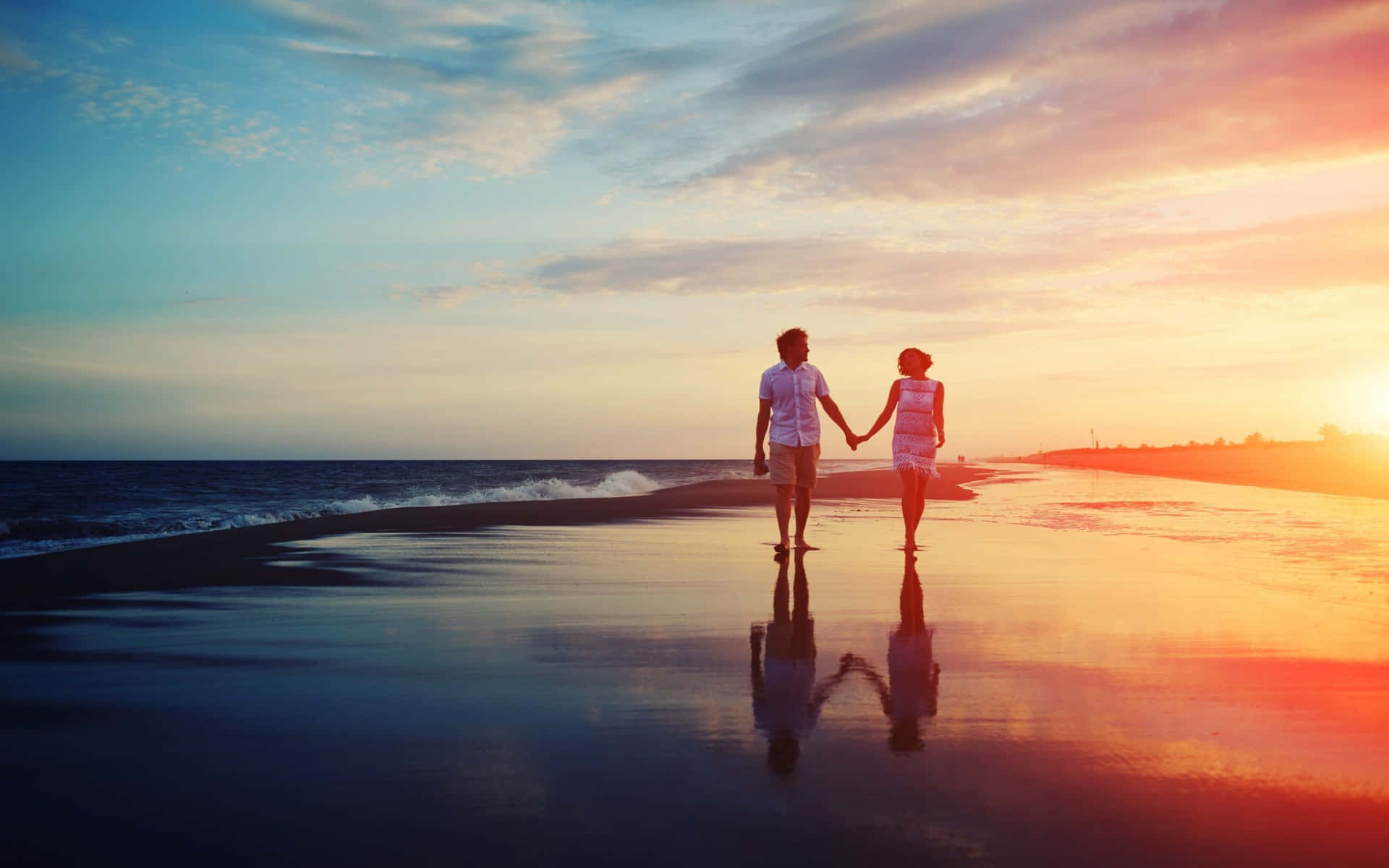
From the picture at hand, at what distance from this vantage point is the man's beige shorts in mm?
9633

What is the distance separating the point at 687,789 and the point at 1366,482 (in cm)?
2583

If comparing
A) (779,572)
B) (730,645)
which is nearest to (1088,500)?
(779,572)

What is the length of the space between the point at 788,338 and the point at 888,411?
5.04ft

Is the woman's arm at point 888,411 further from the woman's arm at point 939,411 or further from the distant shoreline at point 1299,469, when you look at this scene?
the distant shoreline at point 1299,469

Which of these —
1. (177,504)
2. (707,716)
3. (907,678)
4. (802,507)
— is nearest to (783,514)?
(802,507)

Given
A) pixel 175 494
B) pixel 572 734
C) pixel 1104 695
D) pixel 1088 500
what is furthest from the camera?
pixel 175 494

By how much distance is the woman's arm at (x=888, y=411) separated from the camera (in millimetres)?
10195

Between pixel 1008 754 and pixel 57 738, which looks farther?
pixel 57 738

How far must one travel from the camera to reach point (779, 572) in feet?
26.3

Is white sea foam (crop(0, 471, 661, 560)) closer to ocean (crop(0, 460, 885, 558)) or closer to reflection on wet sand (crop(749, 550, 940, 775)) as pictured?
ocean (crop(0, 460, 885, 558))

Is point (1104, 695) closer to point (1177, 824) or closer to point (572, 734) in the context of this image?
point (1177, 824)

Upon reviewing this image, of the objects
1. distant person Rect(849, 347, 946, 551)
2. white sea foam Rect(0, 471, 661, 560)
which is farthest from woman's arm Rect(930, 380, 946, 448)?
white sea foam Rect(0, 471, 661, 560)

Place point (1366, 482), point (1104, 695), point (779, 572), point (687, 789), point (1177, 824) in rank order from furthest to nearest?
point (1366, 482), point (779, 572), point (1104, 695), point (687, 789), point (1177, 824)

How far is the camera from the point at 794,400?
961 cm
